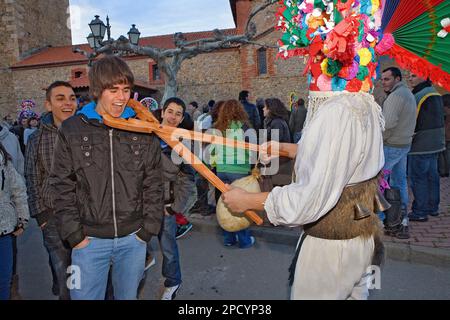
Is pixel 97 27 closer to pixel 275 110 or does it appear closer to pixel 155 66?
pixel 275 110

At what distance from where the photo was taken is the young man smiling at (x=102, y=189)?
2.11m

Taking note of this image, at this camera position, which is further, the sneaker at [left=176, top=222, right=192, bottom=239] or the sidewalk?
the sneaker at [left=176, top=222, right=192, bottom=239]

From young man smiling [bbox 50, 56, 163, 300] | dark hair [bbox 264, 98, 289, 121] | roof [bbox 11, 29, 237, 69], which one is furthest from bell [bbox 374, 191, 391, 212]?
roof [bbox 11, 29, 237, 69]

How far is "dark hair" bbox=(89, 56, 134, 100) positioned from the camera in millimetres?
2135

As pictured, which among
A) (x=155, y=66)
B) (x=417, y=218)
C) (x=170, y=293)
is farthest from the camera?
(x=155, y=66)

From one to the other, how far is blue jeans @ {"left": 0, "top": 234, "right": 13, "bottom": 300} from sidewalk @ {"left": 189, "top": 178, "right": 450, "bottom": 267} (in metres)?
3.23

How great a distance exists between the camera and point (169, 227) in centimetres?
357

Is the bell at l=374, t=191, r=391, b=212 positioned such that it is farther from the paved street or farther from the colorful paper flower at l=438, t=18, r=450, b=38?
the paved street

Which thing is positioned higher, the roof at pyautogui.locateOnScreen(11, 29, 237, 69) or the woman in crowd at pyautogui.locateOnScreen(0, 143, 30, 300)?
the roof at pyautogui.locateOnScreen(11, 29, 237, 69)

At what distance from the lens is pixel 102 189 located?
84.0 inches

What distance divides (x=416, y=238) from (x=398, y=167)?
1001mm

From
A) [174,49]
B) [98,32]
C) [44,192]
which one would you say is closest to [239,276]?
[44,192]
